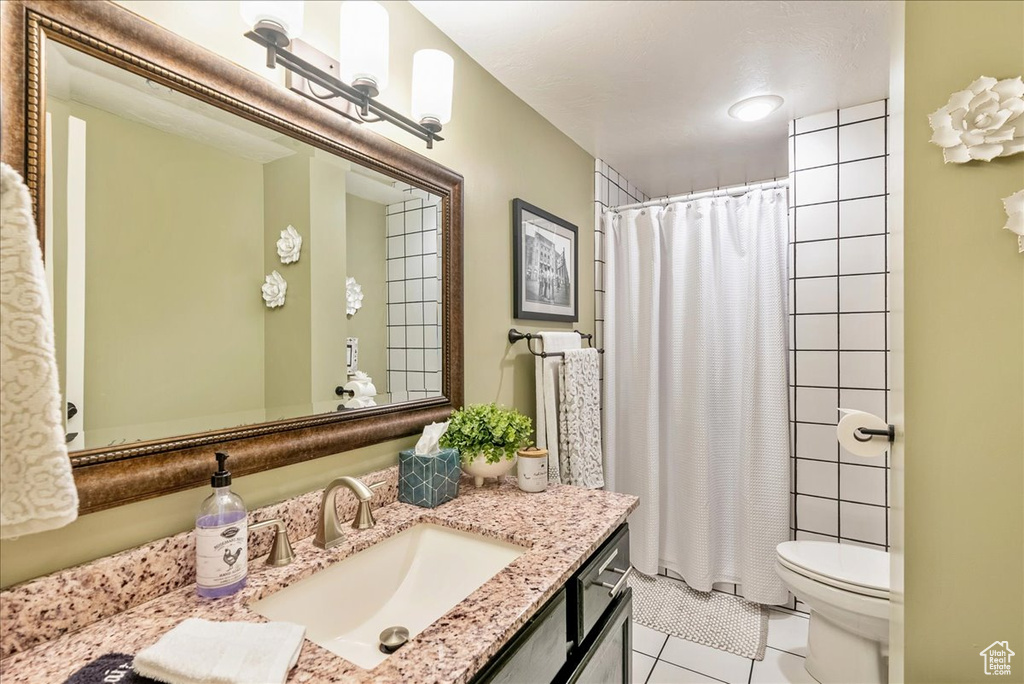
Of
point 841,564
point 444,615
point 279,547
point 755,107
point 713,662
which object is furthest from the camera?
point 755,107

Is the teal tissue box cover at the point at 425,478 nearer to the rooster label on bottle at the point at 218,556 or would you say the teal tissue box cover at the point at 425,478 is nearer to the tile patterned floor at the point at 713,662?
the rooster label on bottle at the point at 218,556

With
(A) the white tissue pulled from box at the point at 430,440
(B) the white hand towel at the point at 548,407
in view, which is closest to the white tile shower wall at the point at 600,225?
(B) the white hand towel at the point at 548,407

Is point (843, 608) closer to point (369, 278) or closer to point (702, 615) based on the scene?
point (702, 615)

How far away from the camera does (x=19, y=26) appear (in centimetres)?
70

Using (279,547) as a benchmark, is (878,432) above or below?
above

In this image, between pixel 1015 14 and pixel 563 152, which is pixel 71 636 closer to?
pixel 1015 14

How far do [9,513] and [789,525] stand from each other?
254 centimetres

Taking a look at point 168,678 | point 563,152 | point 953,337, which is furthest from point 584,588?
point 563,152

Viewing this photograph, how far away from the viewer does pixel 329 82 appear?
104 cm

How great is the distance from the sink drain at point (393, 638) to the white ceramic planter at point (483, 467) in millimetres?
470

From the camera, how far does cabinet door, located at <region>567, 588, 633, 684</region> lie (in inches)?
41.8

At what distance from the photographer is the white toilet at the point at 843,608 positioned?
1.55 metres

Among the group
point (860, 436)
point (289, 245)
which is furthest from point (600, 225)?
point (289, 245)

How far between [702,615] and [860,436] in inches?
57.0
